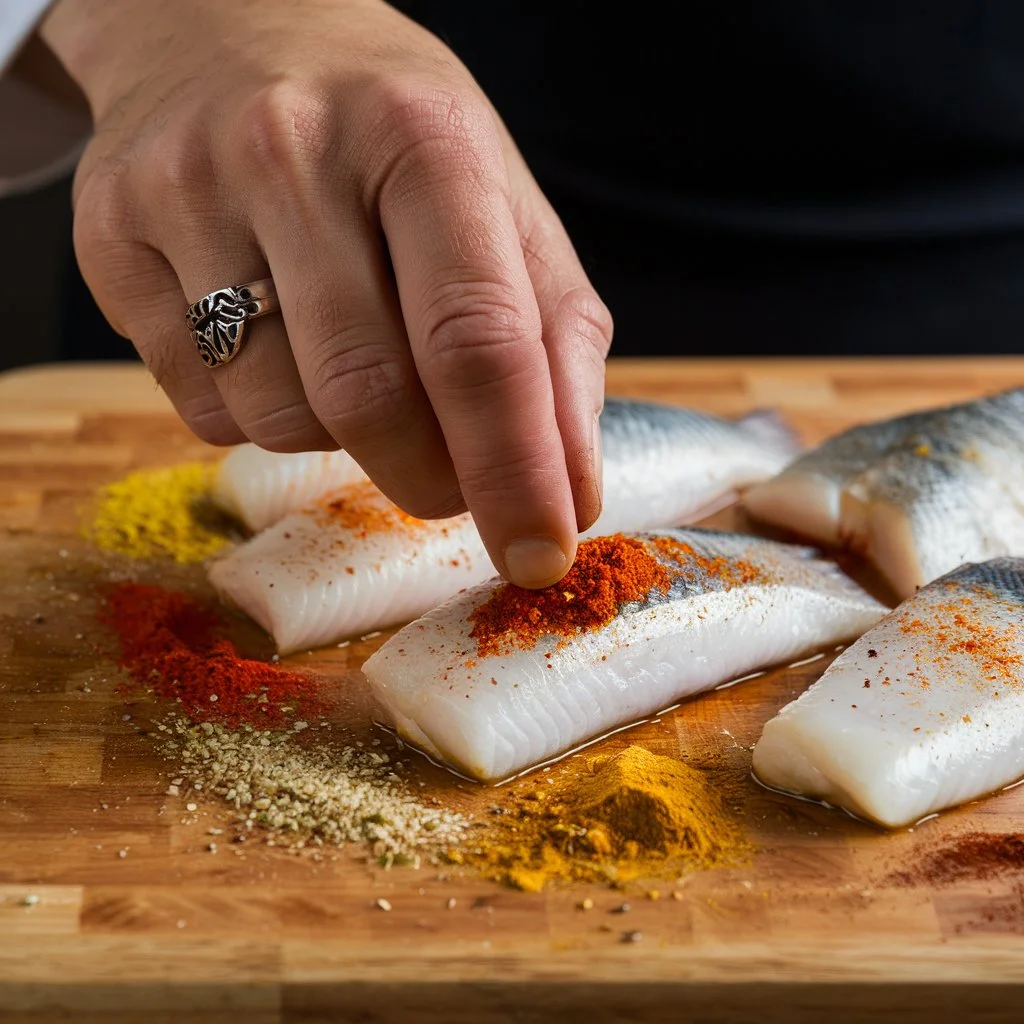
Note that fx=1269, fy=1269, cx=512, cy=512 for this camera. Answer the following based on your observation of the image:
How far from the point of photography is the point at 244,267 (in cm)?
196

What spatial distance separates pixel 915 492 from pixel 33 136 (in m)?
2.51

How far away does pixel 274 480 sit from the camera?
2.79 metres

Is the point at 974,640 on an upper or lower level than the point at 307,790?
upper

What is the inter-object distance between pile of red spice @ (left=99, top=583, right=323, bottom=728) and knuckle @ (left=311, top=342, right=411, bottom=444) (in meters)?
0.66

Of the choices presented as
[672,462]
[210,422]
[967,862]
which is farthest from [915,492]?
[210,422]

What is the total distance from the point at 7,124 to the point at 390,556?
1837 mm

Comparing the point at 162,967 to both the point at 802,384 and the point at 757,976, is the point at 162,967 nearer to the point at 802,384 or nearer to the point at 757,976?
the point at 757,976

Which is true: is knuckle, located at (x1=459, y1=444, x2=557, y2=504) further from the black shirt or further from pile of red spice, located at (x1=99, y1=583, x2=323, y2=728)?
the black shirt

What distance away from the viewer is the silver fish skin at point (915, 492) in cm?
268

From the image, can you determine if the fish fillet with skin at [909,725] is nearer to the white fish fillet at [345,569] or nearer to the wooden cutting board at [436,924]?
the wooden cutting board at [436,924]

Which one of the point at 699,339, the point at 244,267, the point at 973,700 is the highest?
the point at 244,267

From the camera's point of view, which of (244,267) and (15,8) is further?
(15,8)

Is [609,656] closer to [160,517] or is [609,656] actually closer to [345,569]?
[345,569]

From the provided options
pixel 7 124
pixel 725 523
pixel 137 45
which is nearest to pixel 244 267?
pixel 137 45
